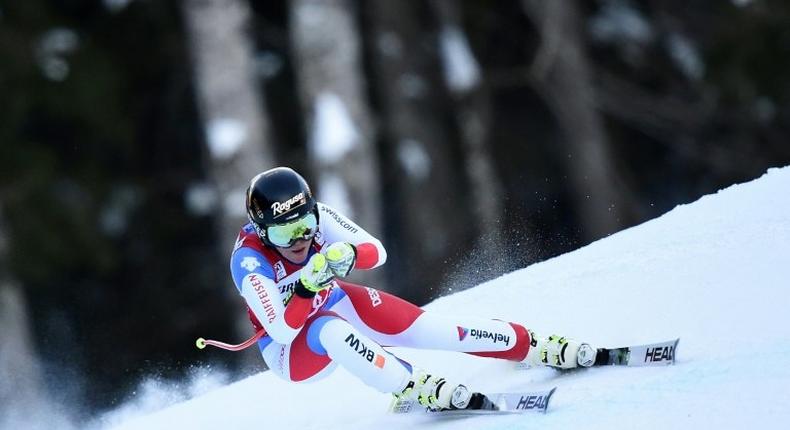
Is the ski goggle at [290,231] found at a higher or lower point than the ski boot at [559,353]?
higher

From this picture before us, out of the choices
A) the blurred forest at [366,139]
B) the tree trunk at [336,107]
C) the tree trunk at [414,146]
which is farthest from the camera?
the tree trunk at [414,146]

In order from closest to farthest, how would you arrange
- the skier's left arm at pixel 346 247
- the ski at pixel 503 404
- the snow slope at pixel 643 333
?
the snow slope at pixel 643 333 → the ski at pixel 503 404 → the skier's left arm at pixel 346 247

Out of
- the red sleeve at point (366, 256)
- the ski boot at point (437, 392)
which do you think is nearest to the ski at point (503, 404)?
the ski boot at point (437, 392)

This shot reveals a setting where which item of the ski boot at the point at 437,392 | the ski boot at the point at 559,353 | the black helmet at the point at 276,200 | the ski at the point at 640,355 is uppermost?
the black helmet at the point at 276,200

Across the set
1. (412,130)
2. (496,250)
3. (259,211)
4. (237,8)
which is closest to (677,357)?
(259,211)

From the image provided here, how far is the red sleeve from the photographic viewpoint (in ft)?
15.7

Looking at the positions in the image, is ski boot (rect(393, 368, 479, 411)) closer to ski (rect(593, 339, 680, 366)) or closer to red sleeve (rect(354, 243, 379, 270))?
red sleeve (rect(354, 243, 379, 270))

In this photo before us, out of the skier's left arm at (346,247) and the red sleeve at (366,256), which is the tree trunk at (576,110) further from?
the red sleeve at (366,256)

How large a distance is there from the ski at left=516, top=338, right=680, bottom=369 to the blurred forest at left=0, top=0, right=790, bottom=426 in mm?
7112

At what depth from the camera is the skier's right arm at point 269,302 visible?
4.65 meters

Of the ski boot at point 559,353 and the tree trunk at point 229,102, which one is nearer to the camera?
the ski boot at point 559,353

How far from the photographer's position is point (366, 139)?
12469mm

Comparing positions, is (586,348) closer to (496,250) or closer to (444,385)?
(444,385)

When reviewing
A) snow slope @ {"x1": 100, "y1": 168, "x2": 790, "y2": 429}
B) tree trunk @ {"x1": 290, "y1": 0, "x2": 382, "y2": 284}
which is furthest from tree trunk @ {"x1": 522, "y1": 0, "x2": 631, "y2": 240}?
snow slope @ {"x1": 100, "y1": 168, "x2": 790, "y2": 429}
